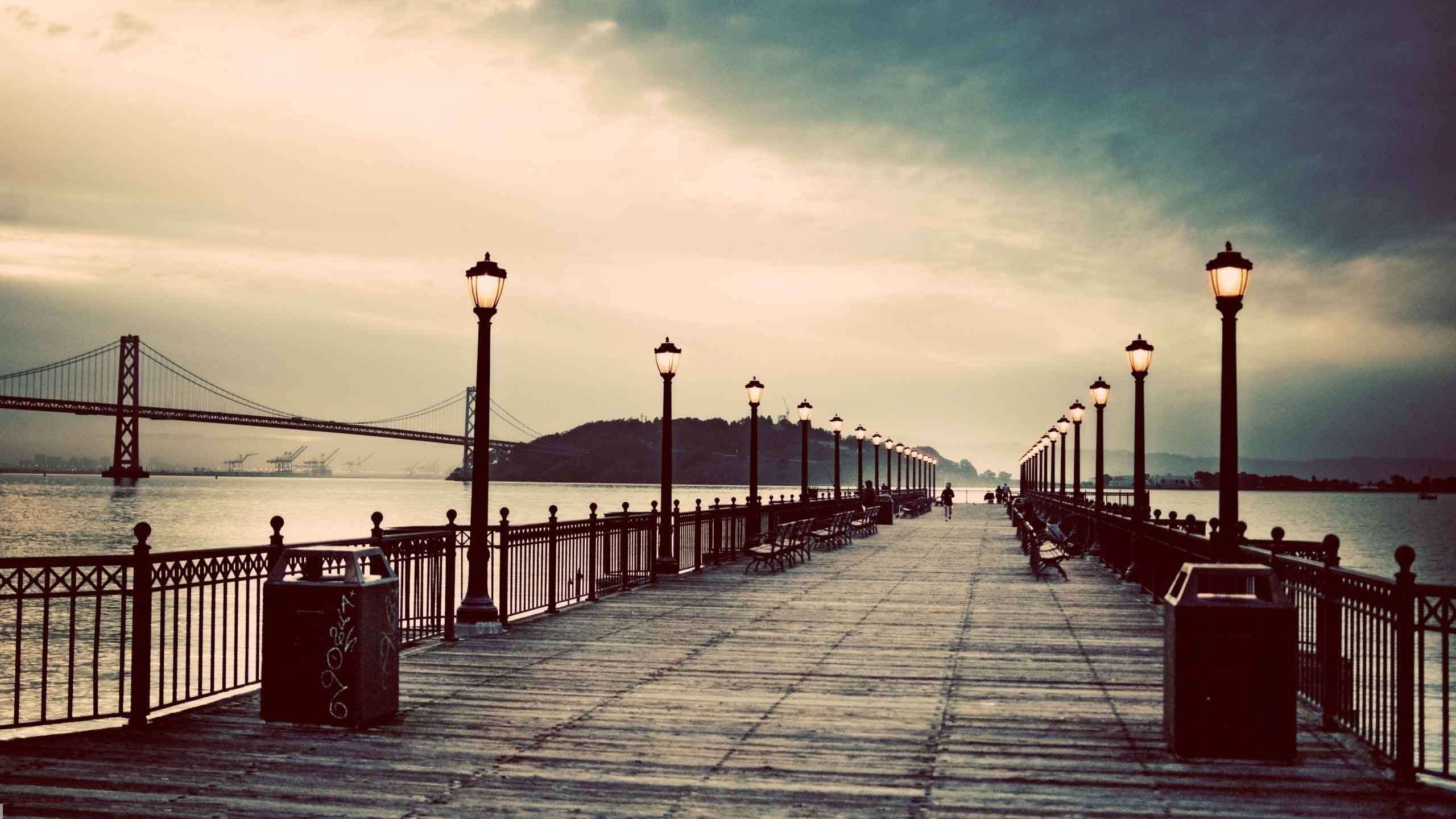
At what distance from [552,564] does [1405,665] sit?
10.6 metres

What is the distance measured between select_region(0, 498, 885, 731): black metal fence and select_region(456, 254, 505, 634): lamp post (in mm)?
225

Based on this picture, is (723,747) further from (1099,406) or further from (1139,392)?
(1099,406)

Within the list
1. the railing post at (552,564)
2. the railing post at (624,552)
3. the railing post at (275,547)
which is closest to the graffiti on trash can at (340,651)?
the railing post at (275,547)

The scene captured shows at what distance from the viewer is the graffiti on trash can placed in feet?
26.9

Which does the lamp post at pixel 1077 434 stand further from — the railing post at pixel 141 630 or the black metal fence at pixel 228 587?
the railing post at pixel 141 630

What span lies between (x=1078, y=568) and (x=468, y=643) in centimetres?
1593

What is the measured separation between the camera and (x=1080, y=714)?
891cm

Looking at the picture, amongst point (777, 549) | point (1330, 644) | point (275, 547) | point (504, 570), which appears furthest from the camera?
point (777, 549)

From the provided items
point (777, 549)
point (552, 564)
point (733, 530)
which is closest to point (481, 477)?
point (552, 564)

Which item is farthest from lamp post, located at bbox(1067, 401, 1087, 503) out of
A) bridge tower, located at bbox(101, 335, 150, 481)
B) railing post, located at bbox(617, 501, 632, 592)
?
bridge tower, located at bbox(101, 335, 150, 481)

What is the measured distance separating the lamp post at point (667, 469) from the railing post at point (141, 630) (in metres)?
11.6

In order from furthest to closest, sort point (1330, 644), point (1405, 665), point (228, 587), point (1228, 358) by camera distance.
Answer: point (228, 587) → point (1228, 358) → point (1330, 644) → point (1405, 665)

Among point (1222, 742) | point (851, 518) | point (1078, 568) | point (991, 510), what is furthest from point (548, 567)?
point (991, 510)

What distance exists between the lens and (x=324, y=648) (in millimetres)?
8266
